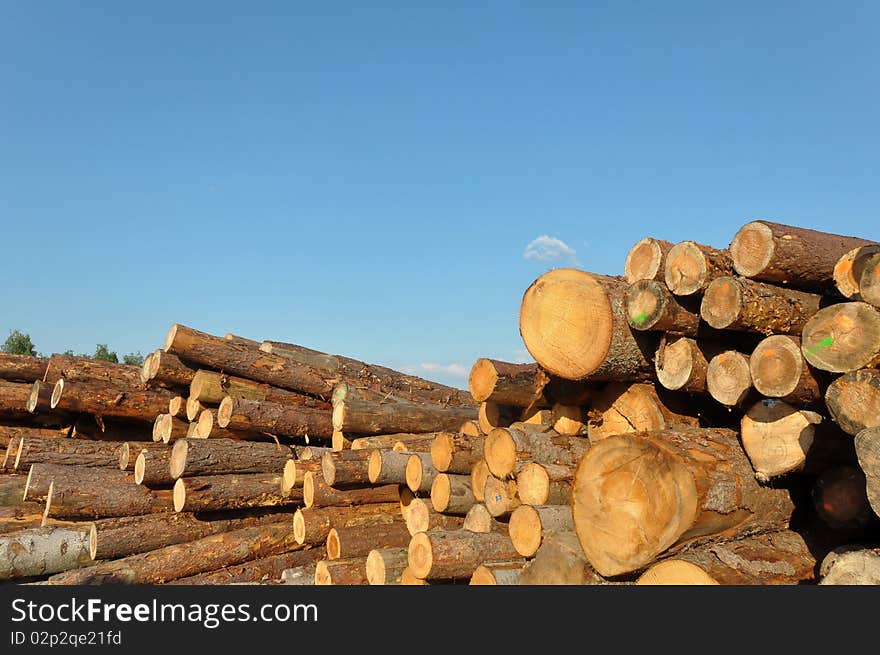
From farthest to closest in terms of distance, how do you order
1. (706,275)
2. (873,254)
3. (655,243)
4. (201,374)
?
1. (201,374)
2. (655,243)
3. (706,275)
4. (873,254)

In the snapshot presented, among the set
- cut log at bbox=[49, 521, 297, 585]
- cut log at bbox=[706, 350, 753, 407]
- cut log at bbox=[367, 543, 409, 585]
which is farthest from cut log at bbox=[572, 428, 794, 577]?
cut log at bbox=[49, 521, 297, 585]

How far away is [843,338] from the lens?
144 inches

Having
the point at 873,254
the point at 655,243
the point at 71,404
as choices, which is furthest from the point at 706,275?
the point at 71,404

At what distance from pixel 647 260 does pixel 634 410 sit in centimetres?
122

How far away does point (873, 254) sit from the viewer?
374 centimetres

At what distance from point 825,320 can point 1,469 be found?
993 cm

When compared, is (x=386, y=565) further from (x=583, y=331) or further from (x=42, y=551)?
(x=42, y=551)

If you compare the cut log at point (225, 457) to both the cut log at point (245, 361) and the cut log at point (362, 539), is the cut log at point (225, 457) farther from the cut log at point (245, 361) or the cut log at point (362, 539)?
the cut log at point (362, 539)

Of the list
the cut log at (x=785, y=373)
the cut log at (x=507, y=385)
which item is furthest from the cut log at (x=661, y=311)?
the cut log at (x=507, y=385)

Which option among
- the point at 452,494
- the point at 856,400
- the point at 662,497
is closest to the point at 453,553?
the point at 452,494

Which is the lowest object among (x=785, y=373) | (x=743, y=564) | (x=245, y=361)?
(x=743, y=564)

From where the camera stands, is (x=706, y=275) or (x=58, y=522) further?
(x=58, y=522)

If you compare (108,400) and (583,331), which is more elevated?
(108,400)
